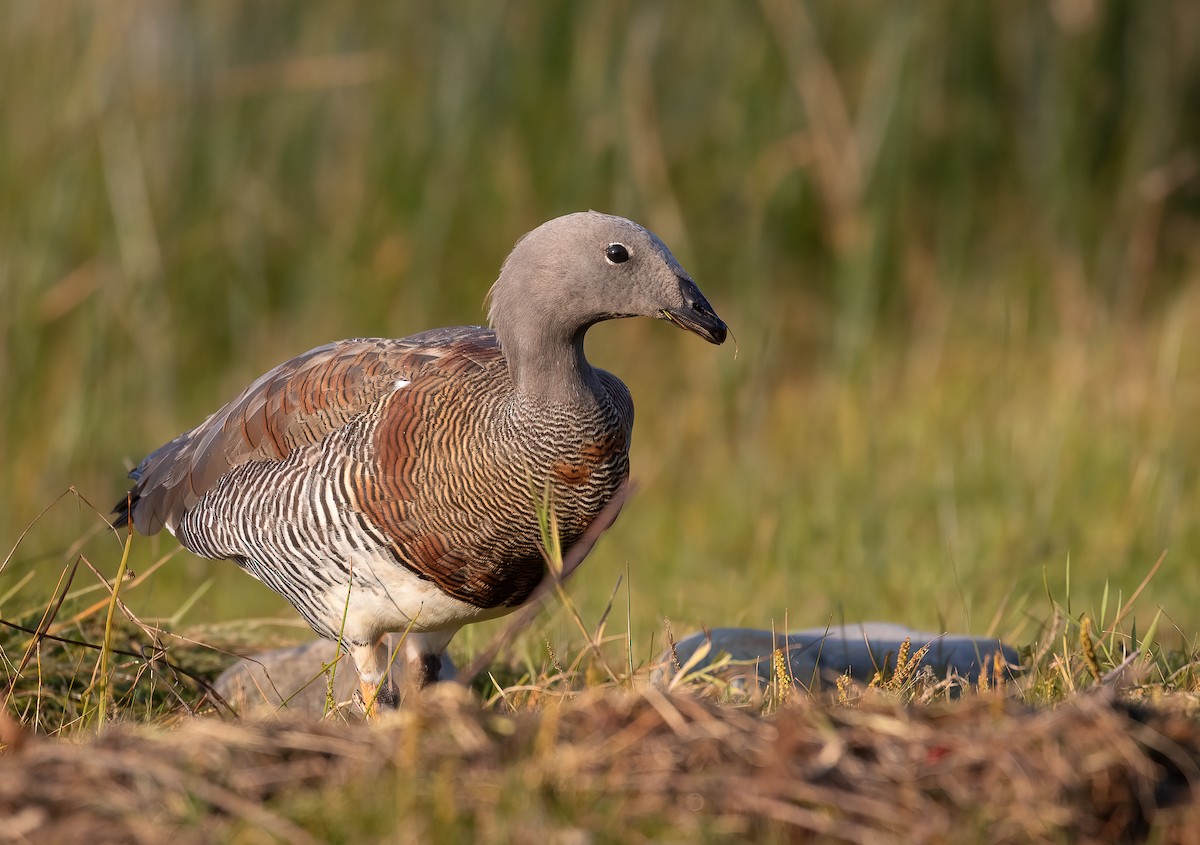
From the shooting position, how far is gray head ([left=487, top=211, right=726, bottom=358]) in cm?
432

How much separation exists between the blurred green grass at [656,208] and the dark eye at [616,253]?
3.63 meters

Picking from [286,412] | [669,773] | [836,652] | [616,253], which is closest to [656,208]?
[286,412]

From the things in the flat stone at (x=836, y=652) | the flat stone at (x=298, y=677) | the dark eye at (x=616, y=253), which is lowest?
the flat stone at (x=298, y=677)

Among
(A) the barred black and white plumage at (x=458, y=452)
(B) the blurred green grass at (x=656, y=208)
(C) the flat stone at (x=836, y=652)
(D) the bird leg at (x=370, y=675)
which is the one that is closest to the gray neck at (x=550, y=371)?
(A) the barred black and white plumage at (x=458, y=452)

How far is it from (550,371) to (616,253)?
376mm

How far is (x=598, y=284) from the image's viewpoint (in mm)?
4316

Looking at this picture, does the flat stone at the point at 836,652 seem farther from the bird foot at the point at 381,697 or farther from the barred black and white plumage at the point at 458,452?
the bird foot at the point at 381,697

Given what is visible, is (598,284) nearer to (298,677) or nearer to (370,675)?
(370,675)

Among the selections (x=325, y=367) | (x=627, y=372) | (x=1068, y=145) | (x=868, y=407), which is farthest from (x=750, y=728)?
(x=1068, y=145)

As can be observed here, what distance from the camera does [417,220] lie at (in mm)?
8711

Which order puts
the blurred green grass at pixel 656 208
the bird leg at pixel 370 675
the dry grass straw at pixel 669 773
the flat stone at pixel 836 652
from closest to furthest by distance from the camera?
the dry grass straw at pixel 669 773, the flat stone at pixel 836 652, the bird leg at pixel 370 675, the blurred green grass at pixel 656 208

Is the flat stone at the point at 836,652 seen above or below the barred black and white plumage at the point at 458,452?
below

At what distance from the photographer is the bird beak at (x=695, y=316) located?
14.2 ft

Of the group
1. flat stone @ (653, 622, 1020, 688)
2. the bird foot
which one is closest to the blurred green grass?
flat stone @ (653, 622, 1020, 688)
